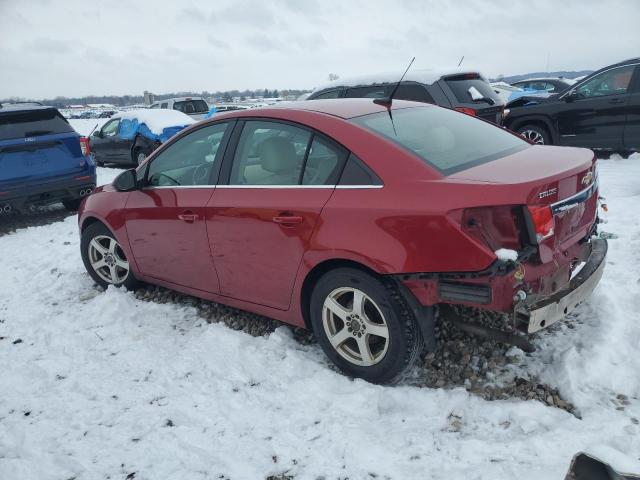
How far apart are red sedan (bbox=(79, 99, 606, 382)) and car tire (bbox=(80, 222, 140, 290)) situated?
2.56 feet

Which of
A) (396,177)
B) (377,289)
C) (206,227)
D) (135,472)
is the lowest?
(135,472)

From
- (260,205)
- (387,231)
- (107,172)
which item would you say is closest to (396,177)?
(387,231)

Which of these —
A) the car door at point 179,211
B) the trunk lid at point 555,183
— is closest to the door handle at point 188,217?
the car door at point 179,211

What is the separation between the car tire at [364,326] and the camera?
2797 millimetres

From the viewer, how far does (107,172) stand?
12703 mm

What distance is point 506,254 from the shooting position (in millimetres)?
2424

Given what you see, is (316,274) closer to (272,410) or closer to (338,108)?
(272,410)

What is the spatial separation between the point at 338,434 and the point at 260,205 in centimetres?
148

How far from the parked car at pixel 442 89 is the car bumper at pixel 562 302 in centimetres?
506

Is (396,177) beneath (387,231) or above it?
above

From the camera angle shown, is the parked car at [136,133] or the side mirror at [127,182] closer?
the side mirror at [127,182]

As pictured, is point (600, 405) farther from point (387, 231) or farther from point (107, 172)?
point (107, 172)

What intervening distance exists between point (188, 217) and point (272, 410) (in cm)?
161

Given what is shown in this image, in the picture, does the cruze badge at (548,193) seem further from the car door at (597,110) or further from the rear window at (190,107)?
the rear window at (190,107)
